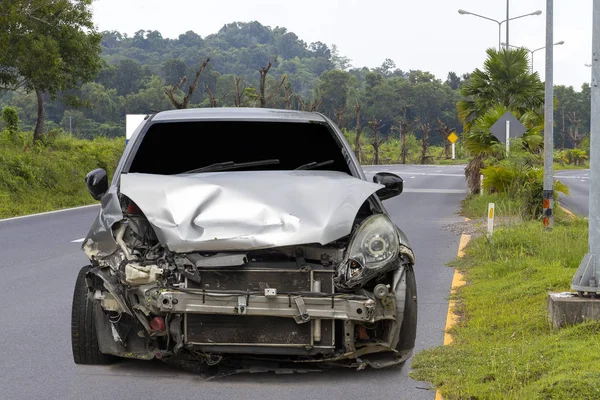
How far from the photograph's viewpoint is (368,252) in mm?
6215

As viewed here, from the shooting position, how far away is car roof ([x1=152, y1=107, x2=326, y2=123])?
26.1 ft

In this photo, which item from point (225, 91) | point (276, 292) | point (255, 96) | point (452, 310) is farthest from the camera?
point (225, 91)

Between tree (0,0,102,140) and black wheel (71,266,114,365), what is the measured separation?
2285cm

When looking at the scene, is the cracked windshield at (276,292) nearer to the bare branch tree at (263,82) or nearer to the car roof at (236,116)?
the car roof at (236,116)

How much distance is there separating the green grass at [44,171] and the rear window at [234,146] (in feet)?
53.1

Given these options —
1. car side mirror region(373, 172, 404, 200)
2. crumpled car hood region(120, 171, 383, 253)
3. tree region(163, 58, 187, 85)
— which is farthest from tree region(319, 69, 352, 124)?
crumpled car hood region(120, 171, 383, 253)

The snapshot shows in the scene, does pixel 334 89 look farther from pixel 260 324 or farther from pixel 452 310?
pixel 260 324

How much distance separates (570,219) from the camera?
66.4 feet

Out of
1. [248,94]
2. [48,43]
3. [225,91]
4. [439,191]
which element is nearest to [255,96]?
[248,94]

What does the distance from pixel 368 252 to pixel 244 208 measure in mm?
877

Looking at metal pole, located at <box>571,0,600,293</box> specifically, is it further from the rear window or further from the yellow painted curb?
the rear window

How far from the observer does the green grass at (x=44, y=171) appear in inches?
1026

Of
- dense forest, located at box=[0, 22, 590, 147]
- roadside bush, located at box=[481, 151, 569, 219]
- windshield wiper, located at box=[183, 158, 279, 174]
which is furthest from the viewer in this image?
dense forest, located at box=[0, 22, 590, 147]

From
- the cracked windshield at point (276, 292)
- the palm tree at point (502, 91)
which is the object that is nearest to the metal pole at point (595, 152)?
the cracked windshield at point (276, 292)
